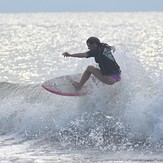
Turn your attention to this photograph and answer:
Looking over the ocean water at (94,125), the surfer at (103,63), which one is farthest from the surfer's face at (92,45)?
the ocean water at (94,125)

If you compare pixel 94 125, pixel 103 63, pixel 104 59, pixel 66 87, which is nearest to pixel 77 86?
pixel 66 87

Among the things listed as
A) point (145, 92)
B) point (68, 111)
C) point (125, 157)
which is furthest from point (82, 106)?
point (125, 157)

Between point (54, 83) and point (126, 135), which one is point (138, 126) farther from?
point (54, 83)

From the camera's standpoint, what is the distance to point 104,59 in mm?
14742

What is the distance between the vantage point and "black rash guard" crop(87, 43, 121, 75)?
14.6m

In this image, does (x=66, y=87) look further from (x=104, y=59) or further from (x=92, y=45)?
(x=92, y=45)

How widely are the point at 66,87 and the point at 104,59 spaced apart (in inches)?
69.4

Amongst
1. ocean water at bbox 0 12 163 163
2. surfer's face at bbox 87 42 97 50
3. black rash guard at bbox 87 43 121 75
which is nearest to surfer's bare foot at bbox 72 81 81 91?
ocean water at bbox 0 12 163 163

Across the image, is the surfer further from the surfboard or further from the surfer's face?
the surfboard

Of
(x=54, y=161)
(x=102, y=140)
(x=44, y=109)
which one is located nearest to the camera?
(x=54, y=161)

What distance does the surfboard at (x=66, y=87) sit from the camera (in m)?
15.4

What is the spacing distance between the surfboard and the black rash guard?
846 millimetres

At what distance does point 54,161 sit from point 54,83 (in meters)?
4.95

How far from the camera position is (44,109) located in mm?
16156
